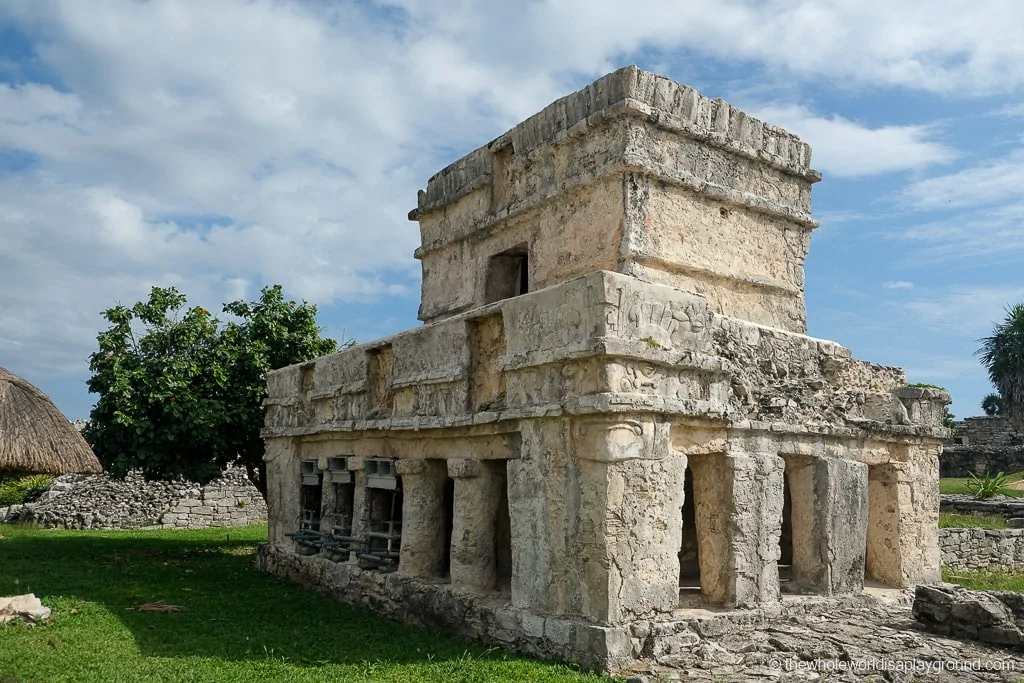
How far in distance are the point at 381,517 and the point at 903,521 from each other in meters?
5.47

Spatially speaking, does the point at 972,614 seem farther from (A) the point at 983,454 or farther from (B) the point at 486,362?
(A) the point at 983,454

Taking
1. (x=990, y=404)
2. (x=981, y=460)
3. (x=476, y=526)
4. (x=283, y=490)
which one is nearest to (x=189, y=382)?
(x=283, y=490)

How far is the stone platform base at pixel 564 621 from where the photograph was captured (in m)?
5.96

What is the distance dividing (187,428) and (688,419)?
29.7 feet

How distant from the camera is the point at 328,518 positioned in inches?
415

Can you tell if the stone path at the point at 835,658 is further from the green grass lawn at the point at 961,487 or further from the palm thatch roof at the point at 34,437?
the green grass lawn at the point at 961,487

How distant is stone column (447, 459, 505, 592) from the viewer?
7.65m

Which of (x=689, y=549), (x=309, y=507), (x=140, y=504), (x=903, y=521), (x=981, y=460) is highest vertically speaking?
(x=981, y=460)

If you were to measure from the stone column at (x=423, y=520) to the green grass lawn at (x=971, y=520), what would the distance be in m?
11.3

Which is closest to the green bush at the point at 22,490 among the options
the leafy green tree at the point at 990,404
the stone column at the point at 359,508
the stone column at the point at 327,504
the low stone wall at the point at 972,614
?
the stone column at the point at 327,504

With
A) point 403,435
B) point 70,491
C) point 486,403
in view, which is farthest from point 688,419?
point 70,491

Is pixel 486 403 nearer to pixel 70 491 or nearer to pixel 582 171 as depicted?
pixel 582 171

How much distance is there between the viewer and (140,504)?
67.2 feet

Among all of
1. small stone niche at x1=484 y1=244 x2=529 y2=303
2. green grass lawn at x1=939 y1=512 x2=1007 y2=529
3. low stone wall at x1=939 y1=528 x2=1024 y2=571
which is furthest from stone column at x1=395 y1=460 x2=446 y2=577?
green grass lawn at x1=939 y1=512 x2=1007 y2=529
